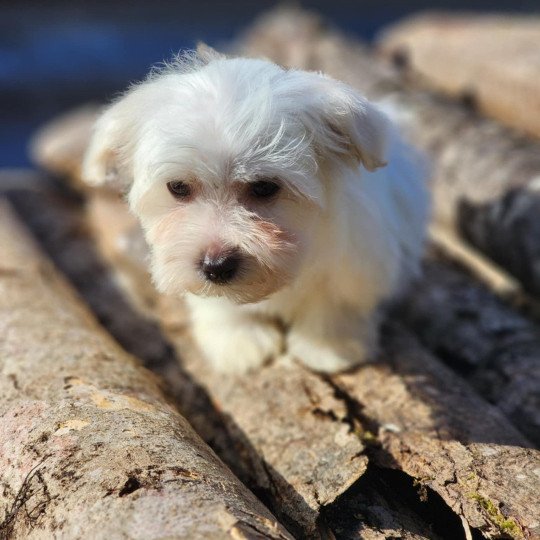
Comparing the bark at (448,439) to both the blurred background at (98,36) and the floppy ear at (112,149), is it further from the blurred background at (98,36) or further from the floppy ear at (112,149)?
the blurred background at (98,36)

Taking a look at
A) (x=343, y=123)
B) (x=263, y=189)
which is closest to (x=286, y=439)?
(x=263, y=189)

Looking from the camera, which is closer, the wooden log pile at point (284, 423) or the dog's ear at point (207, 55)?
the wooden log pile at point (284, 423)

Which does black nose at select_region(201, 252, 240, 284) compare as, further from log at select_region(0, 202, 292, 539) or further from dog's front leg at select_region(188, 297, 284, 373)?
dog's front leg at select_region(188, 297, 284, 373)

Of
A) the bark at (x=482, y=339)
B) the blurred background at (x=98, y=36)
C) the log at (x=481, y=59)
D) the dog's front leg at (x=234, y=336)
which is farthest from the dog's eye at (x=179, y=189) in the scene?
the blurred background at (x=98, y=36)

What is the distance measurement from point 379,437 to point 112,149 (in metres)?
1.63

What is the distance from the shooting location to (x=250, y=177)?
2.66m

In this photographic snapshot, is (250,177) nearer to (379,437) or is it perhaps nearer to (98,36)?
(379,437)

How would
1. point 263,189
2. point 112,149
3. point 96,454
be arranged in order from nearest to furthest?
1. point 96,454
2. point 263,189
3. point 112,149

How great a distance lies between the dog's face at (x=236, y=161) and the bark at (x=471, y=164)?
28.6 inches

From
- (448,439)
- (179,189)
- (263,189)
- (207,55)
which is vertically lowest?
(448,439)

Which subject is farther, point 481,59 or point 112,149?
point 481,59

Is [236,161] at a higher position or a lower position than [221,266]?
higher

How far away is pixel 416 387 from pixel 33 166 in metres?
7.48

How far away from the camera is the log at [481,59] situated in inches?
231
